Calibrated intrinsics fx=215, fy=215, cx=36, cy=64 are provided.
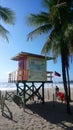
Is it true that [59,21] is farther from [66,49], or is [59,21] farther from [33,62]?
[33,62]

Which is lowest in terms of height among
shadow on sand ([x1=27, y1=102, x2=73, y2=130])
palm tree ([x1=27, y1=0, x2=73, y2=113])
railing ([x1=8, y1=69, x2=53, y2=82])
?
Answer: shadow on sand ([x1=27, y1=102, x2=73, y2=130])

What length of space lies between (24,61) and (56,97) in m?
8.86

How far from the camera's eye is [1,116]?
17188mm

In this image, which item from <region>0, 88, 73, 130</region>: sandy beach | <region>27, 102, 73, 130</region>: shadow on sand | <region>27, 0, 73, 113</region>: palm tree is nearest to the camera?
<region>0, 88, 73, 130</region>: sandy beach

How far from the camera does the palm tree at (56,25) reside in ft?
60.6

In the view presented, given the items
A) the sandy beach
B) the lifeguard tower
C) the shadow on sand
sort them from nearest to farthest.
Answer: the sandy beach, the shadow on sand, the lifeguard tower

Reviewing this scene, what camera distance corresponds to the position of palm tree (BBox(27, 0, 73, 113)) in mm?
18469

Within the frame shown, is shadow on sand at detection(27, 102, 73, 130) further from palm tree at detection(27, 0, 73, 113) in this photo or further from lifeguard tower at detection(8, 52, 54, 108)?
lifeguard tower at detection(8, 52, 54, 108)

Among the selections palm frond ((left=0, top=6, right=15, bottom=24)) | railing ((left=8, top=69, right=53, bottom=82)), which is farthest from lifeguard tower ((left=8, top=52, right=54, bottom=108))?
palm frond ((left=0, top=6, right=15, bottom=24))

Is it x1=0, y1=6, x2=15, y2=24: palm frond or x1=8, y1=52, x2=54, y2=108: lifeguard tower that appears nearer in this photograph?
x1=0, y1=6, x2=15, y2=24: palm frond

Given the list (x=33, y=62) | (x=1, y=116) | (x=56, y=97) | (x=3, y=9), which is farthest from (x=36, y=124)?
(x=56, y=97)

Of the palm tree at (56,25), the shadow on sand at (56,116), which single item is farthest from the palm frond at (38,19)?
the shadow on sand at (56,116)

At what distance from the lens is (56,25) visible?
63.8 ft

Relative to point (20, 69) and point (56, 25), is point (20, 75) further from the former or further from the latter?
point (56, 25)
